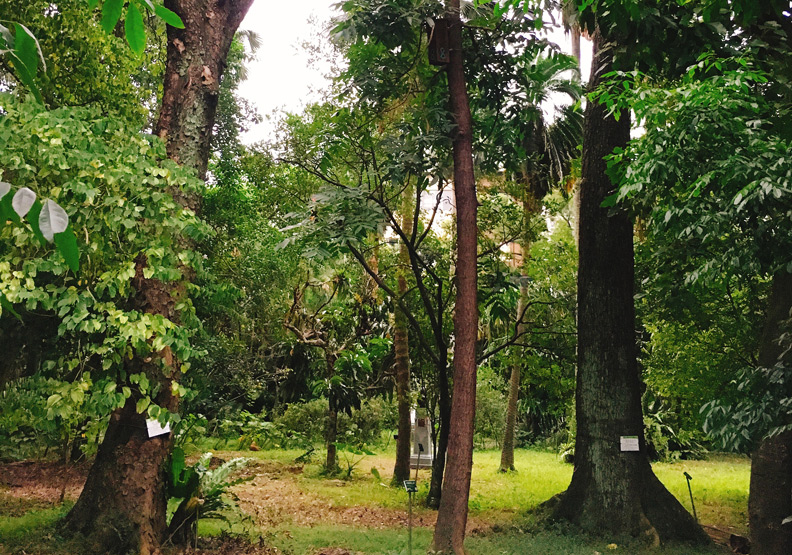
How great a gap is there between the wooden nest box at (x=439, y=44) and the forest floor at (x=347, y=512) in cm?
524

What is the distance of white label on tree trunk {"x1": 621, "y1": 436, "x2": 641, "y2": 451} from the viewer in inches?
348

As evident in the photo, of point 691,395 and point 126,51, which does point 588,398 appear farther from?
point 126,51

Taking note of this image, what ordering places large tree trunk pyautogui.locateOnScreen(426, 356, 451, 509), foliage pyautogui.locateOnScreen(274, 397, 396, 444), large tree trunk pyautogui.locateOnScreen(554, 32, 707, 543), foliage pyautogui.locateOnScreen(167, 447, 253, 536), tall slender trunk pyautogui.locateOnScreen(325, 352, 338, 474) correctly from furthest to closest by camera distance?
foliage pyautogui.locateOnScreen(274, 397, 396, 444) < tall slender trunk pyautogui.locateOnScreen(325, 352, 338, 474) < large tree trunk pyautogui.locateOnScreen(426, 356, 451, 509) < large tree trunk pyautogui.locateOnScreen(554, 32, 707, 543) < foliage pyautogui.locateOnScreen(167, 447, 253, 536)

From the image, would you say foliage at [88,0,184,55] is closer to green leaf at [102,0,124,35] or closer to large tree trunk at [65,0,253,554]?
green leaf at [102,0,124,35]

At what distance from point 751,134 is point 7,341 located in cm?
765

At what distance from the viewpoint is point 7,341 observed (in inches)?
281

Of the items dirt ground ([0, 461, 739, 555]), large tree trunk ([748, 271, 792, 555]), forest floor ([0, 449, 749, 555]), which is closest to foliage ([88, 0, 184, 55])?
forest floor ([0, 449, 749, 555])

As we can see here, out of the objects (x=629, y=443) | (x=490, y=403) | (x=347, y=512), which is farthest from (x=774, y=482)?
(x=490, y=403)

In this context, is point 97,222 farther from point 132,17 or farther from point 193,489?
point 132,17

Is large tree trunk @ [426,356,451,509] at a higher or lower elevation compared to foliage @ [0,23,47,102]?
lower

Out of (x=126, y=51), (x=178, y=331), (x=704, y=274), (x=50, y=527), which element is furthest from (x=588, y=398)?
(x=126, y=51)

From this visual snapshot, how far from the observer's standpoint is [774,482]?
7203mm

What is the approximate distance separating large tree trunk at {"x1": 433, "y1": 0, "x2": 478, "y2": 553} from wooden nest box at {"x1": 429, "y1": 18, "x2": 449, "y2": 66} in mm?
81

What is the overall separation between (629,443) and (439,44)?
575 cm
